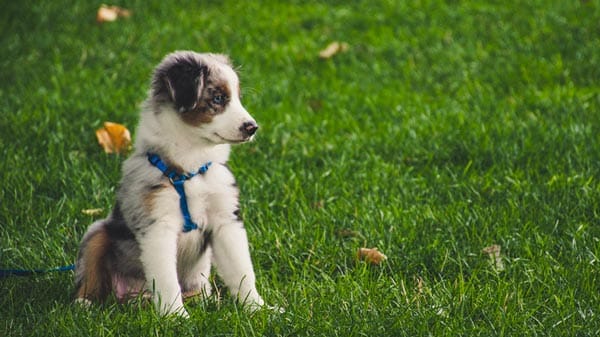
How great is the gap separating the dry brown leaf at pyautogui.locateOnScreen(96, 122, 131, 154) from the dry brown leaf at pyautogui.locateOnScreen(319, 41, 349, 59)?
2367 millimetres

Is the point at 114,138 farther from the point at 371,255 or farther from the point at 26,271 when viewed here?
the point at 371,255

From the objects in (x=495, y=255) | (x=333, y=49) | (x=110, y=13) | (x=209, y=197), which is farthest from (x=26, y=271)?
(x=110, y=13)

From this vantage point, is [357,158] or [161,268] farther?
[357,158]

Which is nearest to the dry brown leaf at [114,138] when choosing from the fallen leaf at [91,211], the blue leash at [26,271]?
the fallen leaf at [91,211]

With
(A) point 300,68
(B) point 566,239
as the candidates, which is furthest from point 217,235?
(A) point 300,68

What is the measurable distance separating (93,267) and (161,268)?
0.39 meters

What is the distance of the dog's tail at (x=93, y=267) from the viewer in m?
3.51

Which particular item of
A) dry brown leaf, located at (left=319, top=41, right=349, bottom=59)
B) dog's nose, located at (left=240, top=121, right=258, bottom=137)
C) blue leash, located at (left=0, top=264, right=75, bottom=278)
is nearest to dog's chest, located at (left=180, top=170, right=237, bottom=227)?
dog's nose, located at (left=240, top=121, right=258, bottom=137)

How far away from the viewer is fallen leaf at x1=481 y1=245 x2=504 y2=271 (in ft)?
13.1

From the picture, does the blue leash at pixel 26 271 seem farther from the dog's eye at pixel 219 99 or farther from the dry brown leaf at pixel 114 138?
the dry brown leaf at pixel 114 138

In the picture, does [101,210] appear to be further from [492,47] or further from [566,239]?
[492,47]

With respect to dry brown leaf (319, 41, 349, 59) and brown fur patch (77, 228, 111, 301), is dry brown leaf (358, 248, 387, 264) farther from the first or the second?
dry brown leaf (319, 41, 349, 59)

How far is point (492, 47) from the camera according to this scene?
7.13m

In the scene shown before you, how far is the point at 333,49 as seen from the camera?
7156mm
